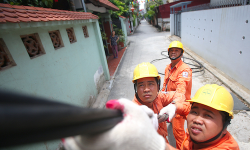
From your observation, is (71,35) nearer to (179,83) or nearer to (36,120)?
(179,83)

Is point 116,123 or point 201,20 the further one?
point 201,20

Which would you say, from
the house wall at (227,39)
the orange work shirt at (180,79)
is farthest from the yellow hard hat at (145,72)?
the house wall at (227,39)

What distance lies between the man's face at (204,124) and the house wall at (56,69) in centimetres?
148

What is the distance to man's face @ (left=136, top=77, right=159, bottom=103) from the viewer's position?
5.96 ft

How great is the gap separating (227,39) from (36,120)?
260 inches

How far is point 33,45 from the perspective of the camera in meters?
2.53

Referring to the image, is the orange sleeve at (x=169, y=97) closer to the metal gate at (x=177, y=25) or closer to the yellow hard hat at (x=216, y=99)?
the yellow hard hat at (x=216, y=99)

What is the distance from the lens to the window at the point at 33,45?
7.79 feet

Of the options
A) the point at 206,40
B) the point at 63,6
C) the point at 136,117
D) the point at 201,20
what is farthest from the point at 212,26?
the point at 136,117

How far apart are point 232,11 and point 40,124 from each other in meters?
6.48

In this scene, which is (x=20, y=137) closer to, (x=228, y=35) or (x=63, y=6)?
(x=63, y=6)

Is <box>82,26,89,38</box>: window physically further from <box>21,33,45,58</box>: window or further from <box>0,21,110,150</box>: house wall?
<box>21,33,45,58</box>: window

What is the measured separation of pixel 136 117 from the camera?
65 cm

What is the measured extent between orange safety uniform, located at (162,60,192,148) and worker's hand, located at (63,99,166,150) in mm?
1753
